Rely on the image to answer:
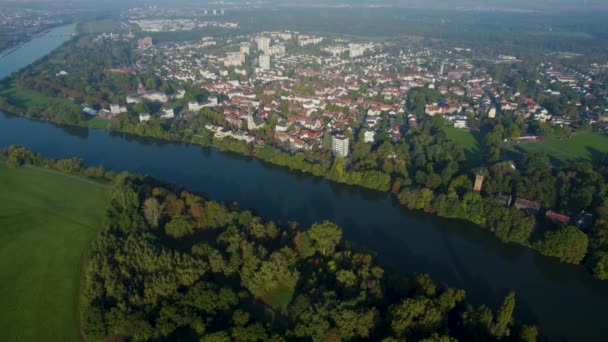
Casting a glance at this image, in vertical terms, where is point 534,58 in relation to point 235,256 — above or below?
above

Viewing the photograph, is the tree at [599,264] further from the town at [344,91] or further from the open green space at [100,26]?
the open green space at [100,26]

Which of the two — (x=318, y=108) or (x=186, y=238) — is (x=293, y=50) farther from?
(x=186, y=238)

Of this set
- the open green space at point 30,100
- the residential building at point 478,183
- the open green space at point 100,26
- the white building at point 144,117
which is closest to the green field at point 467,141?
the residential building at point 478,183

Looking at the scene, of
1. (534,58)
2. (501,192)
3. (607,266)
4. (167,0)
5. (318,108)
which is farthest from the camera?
(167,0)

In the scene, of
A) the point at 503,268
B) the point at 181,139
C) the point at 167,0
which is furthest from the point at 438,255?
the point at 167,0

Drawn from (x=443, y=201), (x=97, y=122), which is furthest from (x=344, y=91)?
(x=443, y=201)

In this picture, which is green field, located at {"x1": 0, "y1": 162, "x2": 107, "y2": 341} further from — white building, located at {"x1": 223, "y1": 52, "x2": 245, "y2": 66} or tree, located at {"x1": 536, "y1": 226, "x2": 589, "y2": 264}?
white building, located at {"x1": 223, "y1": 52, "x2": 245, "y2": 66}

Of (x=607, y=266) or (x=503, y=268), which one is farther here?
(x=503, y=268)
